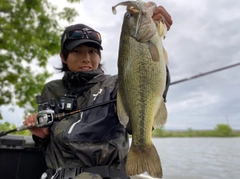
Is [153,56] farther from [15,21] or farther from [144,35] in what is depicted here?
[15,21]

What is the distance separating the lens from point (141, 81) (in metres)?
2.12

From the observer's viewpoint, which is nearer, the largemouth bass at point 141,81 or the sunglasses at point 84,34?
the largemouth bass at point 141,81

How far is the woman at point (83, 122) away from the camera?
2654 millimetres

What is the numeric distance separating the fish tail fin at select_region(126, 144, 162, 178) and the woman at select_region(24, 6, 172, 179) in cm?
54

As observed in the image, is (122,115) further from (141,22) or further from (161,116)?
(141,22)

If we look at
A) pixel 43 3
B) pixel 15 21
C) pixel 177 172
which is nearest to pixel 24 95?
pixel 15 21

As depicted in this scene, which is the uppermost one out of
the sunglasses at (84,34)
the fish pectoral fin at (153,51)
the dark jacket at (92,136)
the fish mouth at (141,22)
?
the sunglasses at (84,34)

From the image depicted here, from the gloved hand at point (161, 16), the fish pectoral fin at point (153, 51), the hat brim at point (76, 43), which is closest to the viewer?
the fish pectoral fin at point (153, 51)

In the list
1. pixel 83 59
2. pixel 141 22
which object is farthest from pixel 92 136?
pixel 141 22

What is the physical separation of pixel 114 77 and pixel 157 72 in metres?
1.03

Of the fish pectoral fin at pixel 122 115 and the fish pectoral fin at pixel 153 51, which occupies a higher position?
the fish pectoral fin at pixel 153 51

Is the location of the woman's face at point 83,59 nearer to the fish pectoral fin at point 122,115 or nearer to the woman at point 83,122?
the woman at point 83,122

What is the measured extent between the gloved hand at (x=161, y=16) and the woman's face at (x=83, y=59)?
3.52 feet

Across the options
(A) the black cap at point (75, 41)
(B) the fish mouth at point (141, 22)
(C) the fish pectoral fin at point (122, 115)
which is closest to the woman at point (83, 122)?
(A) the black cap at point (75, 41)
